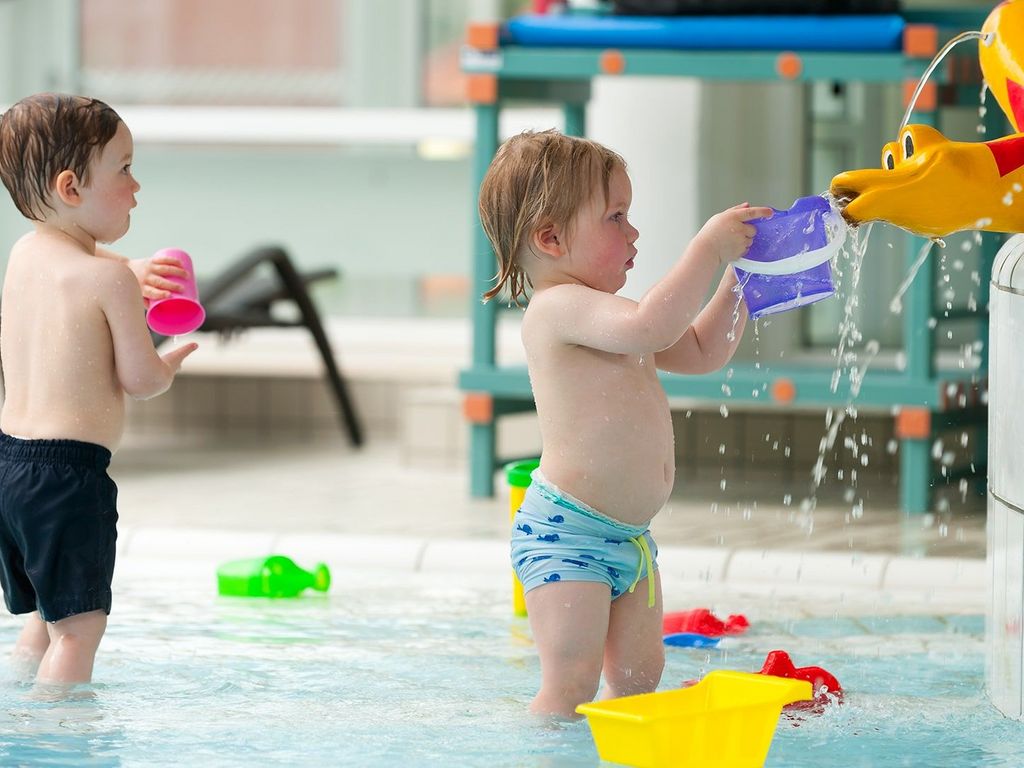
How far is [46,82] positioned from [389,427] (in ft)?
9.57

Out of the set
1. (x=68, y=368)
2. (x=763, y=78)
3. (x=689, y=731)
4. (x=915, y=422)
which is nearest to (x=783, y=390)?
(x=915, y=422)

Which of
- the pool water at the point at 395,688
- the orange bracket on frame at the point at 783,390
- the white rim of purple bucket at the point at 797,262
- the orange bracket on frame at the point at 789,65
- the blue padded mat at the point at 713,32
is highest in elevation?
the blue padded mat at the point at 713,32

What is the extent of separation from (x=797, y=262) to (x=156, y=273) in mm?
1277

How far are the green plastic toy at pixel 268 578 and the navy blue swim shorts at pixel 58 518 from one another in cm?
106

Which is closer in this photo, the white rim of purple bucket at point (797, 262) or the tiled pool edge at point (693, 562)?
the white rim of purple bucket at point (797, 262)

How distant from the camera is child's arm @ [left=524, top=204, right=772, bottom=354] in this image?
9.04 ft

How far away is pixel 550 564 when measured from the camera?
295cm

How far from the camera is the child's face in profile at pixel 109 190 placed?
321cm

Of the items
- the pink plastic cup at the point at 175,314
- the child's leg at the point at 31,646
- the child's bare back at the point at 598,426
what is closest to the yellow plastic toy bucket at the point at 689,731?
the child's bare back at the point at 598,426

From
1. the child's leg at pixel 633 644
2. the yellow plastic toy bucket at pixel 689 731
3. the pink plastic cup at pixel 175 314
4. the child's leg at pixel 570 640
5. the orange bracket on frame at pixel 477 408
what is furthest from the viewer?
the orange bracket on frame at pixel 477 408

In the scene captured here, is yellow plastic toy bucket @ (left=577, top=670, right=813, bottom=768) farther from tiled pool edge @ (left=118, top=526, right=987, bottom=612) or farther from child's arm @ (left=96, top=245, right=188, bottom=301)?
tiled pool edge @ (left=118, top=526, right=987, bottom=612)

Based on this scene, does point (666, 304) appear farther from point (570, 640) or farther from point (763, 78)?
point (763, 78)

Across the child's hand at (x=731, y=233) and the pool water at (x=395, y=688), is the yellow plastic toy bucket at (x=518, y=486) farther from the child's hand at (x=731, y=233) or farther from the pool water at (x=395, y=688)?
the child's hand at (x=731, y=233)

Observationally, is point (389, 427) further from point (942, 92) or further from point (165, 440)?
point (942, 92)
